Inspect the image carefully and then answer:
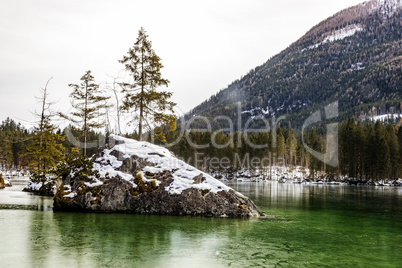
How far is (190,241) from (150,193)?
31.2ft

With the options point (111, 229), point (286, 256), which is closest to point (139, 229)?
point (111, 229)

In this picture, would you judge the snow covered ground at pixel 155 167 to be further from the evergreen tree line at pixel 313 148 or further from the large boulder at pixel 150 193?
the evergreen tree line at pixel 313 148

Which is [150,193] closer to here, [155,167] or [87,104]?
[155,167]

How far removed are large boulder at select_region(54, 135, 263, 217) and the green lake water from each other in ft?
5.51

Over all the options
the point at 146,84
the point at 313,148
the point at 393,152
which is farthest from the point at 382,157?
the point at 146,84

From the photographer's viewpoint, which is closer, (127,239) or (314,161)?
(127,239)

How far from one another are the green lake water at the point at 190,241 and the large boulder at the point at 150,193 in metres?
1.68

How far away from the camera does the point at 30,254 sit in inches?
469

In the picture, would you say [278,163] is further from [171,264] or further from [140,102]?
[171,264]

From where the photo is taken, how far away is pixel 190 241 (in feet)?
48.9

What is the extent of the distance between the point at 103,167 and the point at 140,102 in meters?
9.74

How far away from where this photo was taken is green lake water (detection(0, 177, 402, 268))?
11.6m

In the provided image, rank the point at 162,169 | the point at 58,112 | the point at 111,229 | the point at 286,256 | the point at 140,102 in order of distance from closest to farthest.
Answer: the point at 286,256
the point at 111,229
the point at 162,169
the point at 140,102
the point at 58,112

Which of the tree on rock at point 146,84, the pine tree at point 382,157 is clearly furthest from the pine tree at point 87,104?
the pine tree at point 382,157
